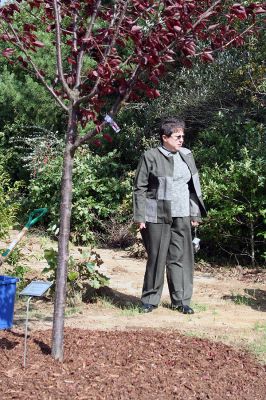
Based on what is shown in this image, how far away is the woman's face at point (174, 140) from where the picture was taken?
6.37 meters

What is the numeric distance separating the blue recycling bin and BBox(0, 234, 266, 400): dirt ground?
0.12 metres

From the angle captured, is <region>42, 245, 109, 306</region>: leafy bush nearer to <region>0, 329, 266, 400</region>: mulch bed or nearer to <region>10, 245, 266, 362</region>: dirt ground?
<region>10, 245, 266, 362</region>: dirt ground

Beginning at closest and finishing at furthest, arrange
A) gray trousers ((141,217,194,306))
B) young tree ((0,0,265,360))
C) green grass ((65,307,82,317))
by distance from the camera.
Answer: young tree ((0,0,265,360))
green grass ((65,307,82,317))
gray trousers ((141,217,194,306))

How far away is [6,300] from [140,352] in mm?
1048

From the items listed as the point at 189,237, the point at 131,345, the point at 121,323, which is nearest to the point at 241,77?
the point at 189,237

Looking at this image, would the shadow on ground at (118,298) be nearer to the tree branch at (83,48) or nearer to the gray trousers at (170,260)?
the gray trousers at (170,260)

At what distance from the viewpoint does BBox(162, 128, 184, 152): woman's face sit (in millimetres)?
6371

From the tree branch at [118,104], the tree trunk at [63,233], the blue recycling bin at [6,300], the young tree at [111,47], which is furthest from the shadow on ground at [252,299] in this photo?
the tree branch at [118,104]

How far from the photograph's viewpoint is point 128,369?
4270mm

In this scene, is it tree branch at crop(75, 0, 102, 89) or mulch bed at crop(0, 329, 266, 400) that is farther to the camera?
tree branch at crop(75, 0, 102, 89)

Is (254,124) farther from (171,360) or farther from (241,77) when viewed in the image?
(171,360)

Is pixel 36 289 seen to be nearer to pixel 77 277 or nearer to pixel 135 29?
pixel 135 29

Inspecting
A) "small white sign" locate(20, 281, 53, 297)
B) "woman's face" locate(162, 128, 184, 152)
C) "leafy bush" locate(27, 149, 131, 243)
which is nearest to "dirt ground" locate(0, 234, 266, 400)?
"small white sign" locate(20, 281, 53, 297)

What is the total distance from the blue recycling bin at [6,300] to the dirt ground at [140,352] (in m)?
0.12
